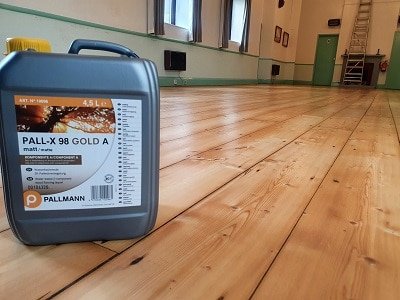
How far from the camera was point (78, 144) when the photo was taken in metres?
0.43

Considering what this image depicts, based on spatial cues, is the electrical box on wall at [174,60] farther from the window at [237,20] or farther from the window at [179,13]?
the window at [237,20]

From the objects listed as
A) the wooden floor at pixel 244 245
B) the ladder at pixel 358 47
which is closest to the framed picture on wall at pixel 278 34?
the ladder at pixel 358 47

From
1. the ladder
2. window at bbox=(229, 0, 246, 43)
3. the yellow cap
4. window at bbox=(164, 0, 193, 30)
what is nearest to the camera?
the yellow cap

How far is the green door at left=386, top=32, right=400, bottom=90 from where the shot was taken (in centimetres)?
891

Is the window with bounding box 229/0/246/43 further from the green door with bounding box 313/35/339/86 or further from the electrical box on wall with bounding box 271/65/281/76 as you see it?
the green door with bounding box 313/35/339/86

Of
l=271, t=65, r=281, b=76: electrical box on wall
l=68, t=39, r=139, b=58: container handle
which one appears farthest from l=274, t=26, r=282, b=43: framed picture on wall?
l=68, t=39, r=139, b=58: container handle

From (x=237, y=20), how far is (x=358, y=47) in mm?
4613

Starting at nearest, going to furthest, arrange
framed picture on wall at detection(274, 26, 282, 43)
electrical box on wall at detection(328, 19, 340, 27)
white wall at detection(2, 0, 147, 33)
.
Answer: white wall at detection(2, 0, 147, 33), framed picture on wall at detection(274, 26, 282, 43), electrical box on wall at detection(328, 19, 340, 27)

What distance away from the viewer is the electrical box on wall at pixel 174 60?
4.88 metres

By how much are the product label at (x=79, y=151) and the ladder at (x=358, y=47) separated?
10448 millimetres

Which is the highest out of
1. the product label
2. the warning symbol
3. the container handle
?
the container handle

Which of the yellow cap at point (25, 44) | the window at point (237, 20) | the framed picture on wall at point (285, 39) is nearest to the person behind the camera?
the yellow cap at point (25, 44)

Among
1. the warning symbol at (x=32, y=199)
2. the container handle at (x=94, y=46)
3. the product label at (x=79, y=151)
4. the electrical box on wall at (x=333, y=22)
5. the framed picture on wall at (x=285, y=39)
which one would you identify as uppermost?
the electrical box on wall at (x=333, y=22)

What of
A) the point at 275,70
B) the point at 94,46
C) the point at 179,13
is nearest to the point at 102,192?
the point at 94,46
